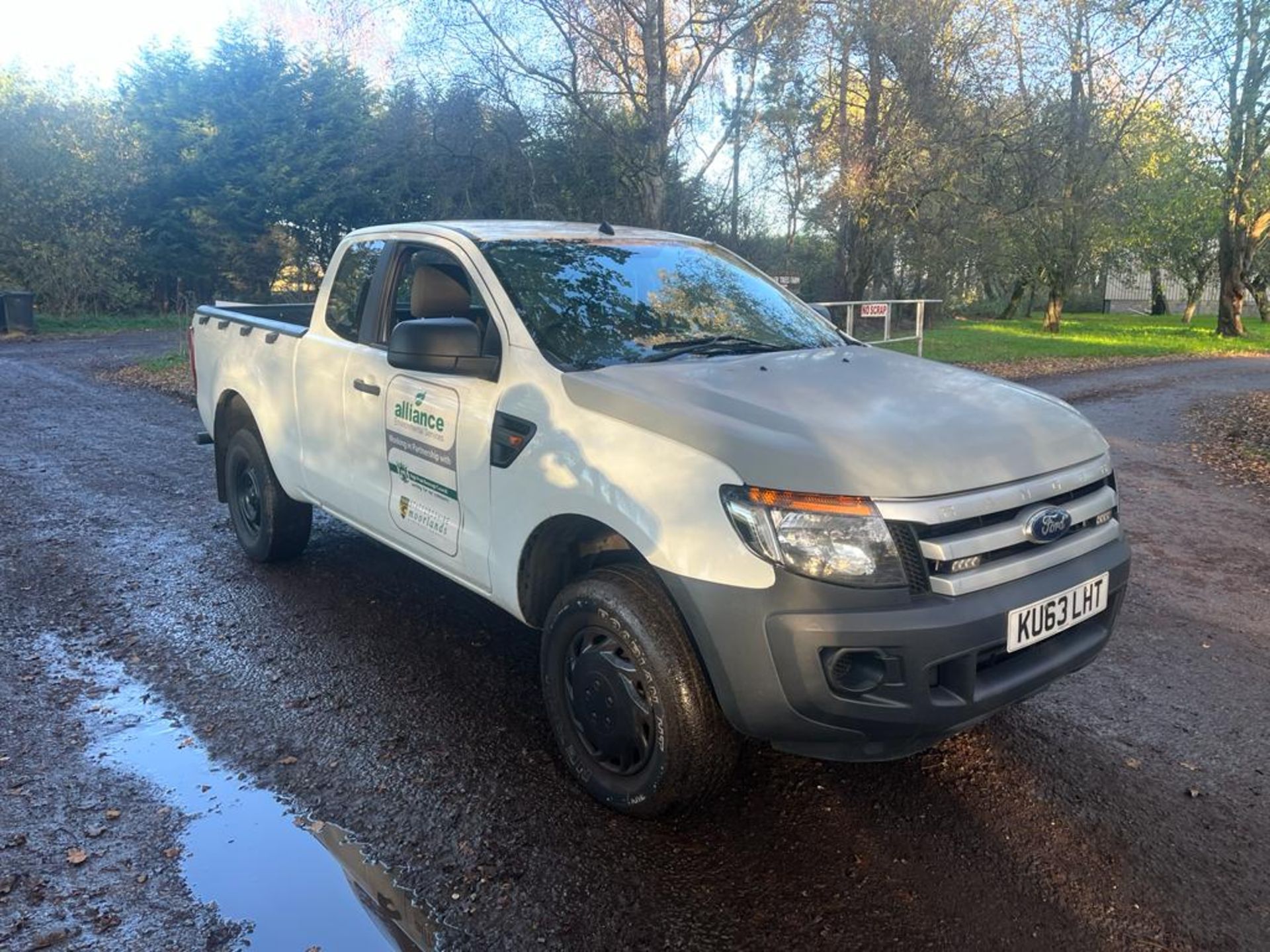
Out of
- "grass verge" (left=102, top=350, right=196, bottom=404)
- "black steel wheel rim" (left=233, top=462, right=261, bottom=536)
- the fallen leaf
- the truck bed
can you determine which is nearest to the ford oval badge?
the fallen leaf

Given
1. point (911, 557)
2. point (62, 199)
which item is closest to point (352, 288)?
point (911, 557)

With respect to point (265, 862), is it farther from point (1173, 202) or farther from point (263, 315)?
point (1173, 202)

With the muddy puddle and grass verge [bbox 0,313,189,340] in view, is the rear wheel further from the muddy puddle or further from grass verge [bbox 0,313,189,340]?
grass verge [bbox 0,313,189,340]

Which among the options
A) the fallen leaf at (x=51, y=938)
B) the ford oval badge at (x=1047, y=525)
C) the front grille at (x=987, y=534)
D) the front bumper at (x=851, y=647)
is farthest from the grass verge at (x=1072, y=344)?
the fallen leaf at (x=51, y=938)

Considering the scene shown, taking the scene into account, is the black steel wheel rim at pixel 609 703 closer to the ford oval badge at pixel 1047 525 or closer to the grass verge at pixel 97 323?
the ford oval badge at pixel 1047 525

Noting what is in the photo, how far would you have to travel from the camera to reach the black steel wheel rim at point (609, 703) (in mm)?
3127

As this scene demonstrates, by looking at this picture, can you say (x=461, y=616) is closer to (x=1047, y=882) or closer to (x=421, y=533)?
(x=421, y=533)

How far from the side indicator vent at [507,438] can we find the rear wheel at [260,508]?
2350mm

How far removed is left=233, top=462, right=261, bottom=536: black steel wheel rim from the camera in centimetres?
579

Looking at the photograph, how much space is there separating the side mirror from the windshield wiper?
0.64 meters

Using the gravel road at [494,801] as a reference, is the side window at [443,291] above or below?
above

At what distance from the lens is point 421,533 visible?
13.7ft

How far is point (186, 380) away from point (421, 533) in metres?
11.7

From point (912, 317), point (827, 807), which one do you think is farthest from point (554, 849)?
point (912, 317)
